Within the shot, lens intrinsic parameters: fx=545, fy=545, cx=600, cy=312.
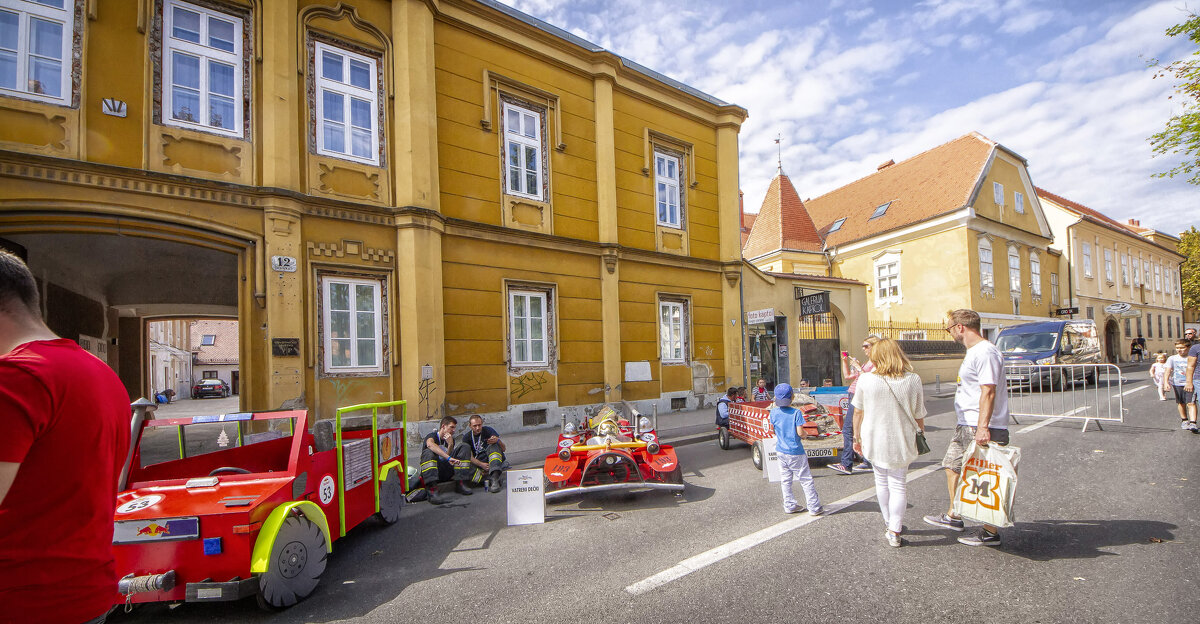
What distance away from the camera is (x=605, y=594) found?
377cm

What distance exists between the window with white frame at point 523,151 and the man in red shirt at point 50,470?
10.3 meters

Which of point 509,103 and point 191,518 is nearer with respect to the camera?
point 191,518

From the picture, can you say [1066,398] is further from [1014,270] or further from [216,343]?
[216,343]

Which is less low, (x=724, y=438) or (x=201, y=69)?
(x=201, y=69)

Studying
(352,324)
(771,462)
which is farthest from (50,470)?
(352,324)

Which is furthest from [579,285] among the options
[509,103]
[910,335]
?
[910,335]

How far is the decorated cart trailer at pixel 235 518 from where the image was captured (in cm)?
356

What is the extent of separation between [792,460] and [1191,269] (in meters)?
57.7

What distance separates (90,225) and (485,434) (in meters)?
6.40

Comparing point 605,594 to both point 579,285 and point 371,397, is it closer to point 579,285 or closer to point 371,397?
point 371,397

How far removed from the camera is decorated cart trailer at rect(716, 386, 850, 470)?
7.70 meters

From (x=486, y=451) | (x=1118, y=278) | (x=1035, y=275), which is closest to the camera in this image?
(x=486, y=451)

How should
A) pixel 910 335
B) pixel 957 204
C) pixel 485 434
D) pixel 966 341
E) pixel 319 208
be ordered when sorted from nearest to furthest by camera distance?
1. pixel 966 341
2. pixel 485 434
3. pixel 319 208
4. pixel 910 335
5. pixel 957 204

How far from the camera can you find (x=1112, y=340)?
35.1 metres
